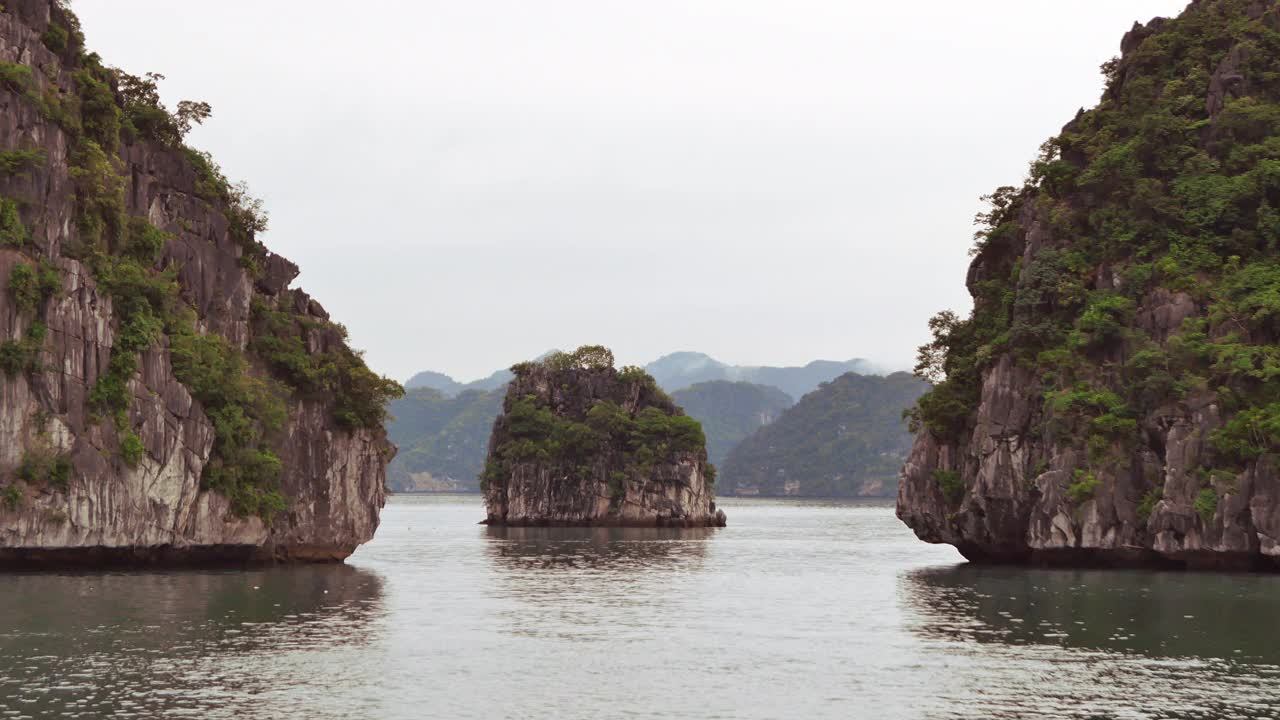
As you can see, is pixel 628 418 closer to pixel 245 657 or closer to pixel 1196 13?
pixel 1196 13

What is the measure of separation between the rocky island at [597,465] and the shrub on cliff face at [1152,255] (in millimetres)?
71447

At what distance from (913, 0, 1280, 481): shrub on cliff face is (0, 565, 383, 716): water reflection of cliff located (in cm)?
3877

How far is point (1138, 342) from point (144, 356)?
51.1 meters

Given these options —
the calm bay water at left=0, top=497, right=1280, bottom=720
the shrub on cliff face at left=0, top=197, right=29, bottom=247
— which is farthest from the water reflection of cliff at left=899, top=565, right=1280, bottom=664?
the shrub on cliff face at left=0, top=197, right=29, bottom=247

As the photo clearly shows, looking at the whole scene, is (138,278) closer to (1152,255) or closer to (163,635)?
(163,635)

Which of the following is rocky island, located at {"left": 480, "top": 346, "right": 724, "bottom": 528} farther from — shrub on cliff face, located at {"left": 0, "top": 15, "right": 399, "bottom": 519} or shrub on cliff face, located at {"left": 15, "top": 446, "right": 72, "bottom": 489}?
shrub on cliff face, located at {"left": 15, "top": 446, "right": 72, "bottom": 489}

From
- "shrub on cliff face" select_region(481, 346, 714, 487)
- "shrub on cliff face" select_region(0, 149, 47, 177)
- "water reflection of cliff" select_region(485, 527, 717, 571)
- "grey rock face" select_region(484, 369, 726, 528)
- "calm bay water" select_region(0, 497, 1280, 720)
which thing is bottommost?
"water reflection of cliff" select_region(485, 527, 717, 571)

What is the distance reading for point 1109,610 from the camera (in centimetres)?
5022

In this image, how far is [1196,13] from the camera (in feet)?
258

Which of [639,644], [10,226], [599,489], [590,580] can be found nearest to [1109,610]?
[639,644]

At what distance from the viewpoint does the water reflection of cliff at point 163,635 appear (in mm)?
31922

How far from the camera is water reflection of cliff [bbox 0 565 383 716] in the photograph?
105ft

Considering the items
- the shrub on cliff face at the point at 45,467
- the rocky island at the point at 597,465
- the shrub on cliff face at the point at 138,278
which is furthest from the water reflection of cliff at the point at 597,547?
the shrub on cliff face at the point at 45,467

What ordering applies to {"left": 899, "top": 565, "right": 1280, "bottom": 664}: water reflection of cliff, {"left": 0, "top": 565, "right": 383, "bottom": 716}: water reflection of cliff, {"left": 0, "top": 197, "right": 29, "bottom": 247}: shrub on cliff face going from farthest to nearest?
{"left": 0, "top": 197, "right": 29, "bottom": 247}: shrub on cliff face
{"left": 899, "top": 565, "right": 1280, "bottom": 664}: water reflection of cliff
{"left": 0, "top": 565, "right": 383, "bottom": 716}: water reflection of cliff
